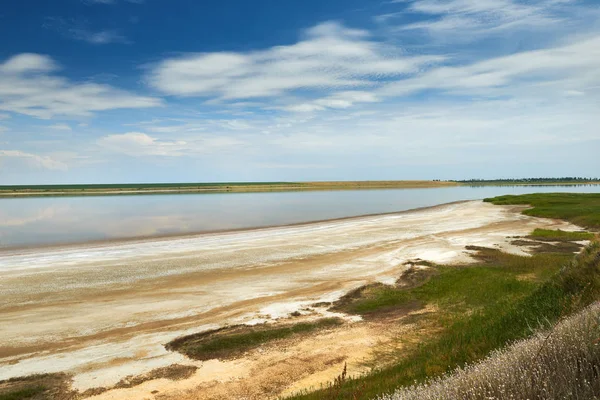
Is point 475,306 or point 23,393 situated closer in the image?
point 23,393

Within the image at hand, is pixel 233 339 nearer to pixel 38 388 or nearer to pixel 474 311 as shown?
pixel 38 388

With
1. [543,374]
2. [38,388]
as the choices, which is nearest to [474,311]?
[543,374]

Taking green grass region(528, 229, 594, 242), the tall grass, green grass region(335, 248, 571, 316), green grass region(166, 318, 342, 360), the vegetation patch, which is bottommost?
the vegetation patch

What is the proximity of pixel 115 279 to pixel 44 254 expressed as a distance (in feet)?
36.6

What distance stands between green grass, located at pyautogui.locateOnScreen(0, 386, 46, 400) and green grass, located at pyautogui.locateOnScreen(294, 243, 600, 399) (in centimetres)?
667

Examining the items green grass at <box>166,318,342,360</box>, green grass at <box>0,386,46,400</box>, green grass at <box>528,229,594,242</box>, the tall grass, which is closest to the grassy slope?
the tall grass

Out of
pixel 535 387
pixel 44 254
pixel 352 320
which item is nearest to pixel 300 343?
pixel 352 320

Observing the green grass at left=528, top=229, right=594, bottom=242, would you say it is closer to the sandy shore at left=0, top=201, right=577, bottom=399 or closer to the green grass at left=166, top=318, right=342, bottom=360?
the sandy shore at left=0, top=201, right=577, bottom=399

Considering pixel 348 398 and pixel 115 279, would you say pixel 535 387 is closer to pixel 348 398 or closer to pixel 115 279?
pixel 348 398

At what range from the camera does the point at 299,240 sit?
3428 centimetres

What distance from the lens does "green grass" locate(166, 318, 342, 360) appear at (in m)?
12.2

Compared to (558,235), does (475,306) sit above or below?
below

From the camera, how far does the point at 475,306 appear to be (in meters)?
15.3

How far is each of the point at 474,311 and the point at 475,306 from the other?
0.92m
